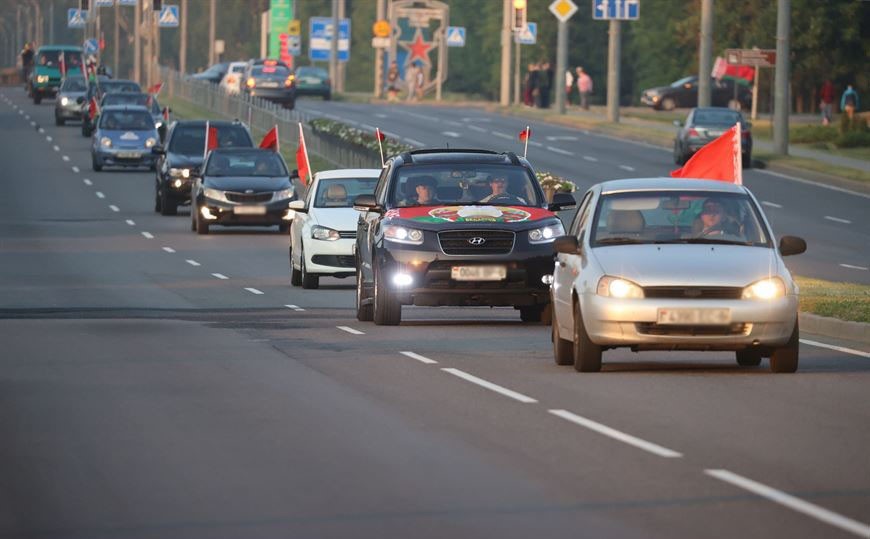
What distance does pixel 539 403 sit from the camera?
1496 cm

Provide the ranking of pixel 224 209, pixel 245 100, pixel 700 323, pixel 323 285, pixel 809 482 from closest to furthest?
pixel 809 482
pixel 700 323
pixel 323 285
pixel 224 209
pixel 245 100

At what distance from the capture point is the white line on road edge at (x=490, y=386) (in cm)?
1527

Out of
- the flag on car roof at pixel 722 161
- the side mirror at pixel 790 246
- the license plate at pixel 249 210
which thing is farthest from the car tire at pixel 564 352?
the license plate at pixel 249 210

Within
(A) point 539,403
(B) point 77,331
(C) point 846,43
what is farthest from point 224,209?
(C) point 846,43

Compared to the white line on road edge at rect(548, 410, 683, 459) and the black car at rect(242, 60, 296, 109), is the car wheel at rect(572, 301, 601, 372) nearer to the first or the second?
the white line on road edge at rect(548, 410, 683, 459)

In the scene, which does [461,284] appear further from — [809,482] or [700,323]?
[809,482]

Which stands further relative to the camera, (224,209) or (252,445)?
(224,209)

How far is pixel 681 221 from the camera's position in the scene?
58.6ft

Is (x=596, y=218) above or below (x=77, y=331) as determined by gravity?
above

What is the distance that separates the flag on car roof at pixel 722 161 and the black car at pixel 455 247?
4786 millimetres

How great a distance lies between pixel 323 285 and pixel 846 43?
53467mm

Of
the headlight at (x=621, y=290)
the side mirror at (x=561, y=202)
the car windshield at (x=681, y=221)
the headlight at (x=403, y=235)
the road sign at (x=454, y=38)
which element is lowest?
the headlight at (x=403, y=235)

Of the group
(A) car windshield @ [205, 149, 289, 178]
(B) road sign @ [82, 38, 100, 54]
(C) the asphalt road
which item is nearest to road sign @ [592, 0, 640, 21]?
(A) car windshield @ [205, 149, 289, 178]

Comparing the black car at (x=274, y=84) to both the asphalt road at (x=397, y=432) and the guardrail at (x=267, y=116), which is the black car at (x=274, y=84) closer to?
the guardrail at (x=267, y=116)
